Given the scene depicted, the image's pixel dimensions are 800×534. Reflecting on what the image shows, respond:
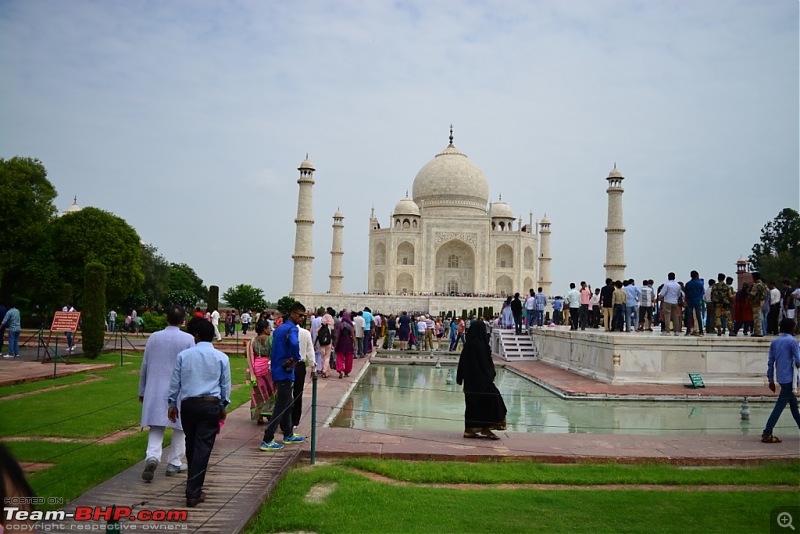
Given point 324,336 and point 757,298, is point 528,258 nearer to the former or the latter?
point 757,298

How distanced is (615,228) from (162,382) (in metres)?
25.5

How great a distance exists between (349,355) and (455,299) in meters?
22.3

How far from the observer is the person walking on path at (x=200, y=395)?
3811 millimetres

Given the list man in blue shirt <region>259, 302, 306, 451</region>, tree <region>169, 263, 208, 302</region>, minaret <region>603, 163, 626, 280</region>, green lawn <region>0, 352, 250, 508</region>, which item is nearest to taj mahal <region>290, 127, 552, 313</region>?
minaret <region>603, 163, 626, 280</region>

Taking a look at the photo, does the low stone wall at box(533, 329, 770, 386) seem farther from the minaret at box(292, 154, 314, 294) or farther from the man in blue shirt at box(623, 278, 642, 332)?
the minaret at box(292, 154, 314, 294)

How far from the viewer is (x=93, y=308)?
11.8 m

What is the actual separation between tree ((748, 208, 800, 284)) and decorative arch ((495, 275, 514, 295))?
13.2m

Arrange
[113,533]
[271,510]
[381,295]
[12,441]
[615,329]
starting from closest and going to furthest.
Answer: [113,533]
[271,510]
[12,441]
[615,329]
[381,295]

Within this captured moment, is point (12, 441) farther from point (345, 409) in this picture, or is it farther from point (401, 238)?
point (401, 238)

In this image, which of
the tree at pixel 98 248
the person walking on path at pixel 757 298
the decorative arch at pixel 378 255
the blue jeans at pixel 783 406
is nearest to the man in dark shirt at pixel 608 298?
the person walking on path at pixel 757 298

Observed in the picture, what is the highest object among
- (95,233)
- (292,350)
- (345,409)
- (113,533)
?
(95,233)

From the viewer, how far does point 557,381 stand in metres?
10.2

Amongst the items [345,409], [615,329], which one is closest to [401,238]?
[615,329]

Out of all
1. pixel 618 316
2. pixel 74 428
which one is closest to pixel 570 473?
pixel 74 428
